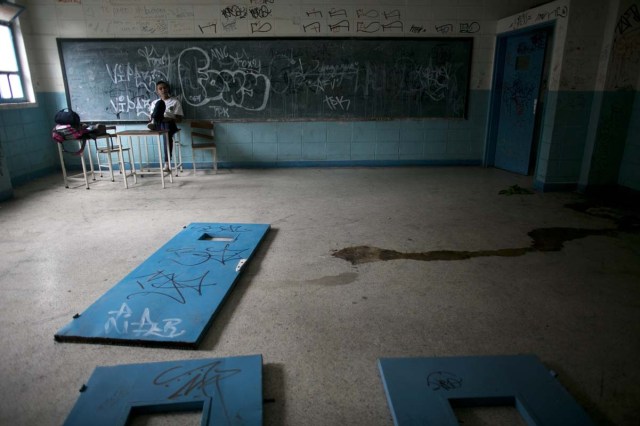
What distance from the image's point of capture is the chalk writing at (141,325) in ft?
7.07

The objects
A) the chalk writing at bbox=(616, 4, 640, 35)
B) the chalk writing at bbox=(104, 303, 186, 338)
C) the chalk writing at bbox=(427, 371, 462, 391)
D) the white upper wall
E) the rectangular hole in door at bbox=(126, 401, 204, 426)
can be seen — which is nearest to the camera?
the rectangular hole in door at bbox=(126, 401, 204, 426)

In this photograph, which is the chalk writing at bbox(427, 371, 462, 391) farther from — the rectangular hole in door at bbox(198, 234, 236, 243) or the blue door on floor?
the blue door on floor

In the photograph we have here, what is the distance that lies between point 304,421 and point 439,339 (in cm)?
91

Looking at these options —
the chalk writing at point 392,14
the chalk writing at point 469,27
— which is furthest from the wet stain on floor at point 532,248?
the chalk writing at point 392,14

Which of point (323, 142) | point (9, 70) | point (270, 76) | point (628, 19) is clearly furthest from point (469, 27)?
point (9, 70)

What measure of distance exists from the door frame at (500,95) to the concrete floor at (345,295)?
62.5 inches

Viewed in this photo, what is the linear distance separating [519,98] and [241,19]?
4386 millimetres

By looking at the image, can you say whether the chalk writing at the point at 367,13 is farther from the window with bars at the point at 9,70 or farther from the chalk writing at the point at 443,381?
the chalk writing at the point at 443,381

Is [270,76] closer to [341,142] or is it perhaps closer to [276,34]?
[276,34]

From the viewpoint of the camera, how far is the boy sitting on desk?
576cm

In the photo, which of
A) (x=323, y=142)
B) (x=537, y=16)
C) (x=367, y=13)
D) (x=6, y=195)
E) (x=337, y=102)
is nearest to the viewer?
(x=6, y=195)

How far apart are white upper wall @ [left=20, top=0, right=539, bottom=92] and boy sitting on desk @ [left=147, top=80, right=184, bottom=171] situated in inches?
32.9

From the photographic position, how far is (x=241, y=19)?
6.09 meters

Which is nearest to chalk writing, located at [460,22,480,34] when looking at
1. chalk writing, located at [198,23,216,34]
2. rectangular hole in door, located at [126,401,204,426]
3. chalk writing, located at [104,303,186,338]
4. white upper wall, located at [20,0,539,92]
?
white upper wall, located at [20,0,539,92]
